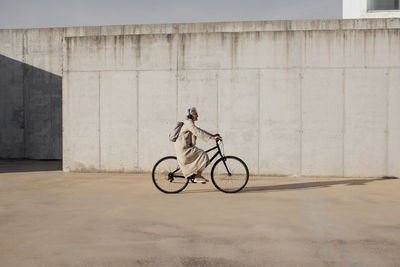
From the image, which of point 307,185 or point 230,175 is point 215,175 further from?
point 307,185

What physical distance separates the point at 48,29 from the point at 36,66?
1.51m

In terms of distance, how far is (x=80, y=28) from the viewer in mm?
13945

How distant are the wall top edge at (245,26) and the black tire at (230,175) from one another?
635cm

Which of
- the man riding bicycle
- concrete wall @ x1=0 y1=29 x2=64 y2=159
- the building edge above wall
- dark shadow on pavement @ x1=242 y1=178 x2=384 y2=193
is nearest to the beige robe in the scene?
the man riding bicycle

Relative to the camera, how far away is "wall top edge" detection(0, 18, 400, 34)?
1086 cm

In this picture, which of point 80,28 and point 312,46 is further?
point 80,28

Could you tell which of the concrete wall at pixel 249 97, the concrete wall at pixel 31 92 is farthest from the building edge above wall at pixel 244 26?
the concrete wall at pixel 249 97

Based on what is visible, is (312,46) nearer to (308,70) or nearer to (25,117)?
(308,70)

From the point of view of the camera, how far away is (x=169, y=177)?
7113 mm

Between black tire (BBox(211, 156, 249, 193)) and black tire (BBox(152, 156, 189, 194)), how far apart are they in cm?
60

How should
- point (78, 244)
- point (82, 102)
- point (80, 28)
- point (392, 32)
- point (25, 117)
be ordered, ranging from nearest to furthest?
point (78, 244), point (392, 32), point (82, 102), point (80, 28), point (25, 117)

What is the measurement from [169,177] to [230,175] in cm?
115

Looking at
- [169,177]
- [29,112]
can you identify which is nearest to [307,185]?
[169,177]

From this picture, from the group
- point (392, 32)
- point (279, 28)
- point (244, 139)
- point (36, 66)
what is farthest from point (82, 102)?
point (392, 32)
